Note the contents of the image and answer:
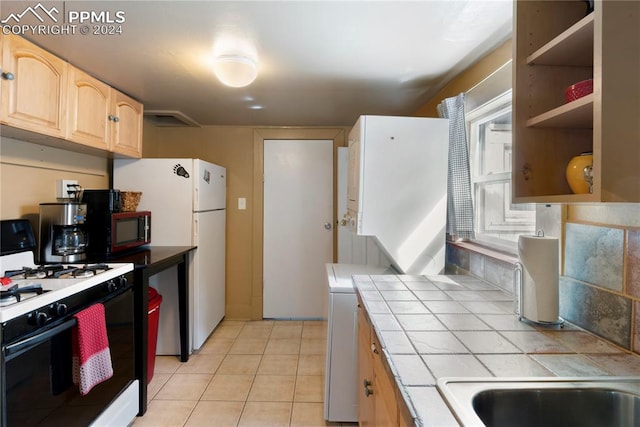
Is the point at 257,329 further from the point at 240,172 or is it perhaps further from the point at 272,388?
the point at 240,172

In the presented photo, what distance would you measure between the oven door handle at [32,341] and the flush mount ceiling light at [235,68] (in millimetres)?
1402

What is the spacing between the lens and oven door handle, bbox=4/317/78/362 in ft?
3.59

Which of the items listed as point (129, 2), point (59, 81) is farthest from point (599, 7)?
point (59, 81)

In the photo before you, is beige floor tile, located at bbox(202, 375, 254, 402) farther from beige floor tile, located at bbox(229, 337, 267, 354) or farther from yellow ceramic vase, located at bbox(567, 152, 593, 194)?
yellow ceramic vase, located at bbox(567, 152, 593, 194)

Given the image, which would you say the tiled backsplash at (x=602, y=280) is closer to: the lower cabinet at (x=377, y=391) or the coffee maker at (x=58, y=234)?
the lower cabinet at (x=377, y=391)

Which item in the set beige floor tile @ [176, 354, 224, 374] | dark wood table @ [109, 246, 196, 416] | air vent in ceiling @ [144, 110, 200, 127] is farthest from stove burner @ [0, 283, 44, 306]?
air vent in ceiling @ [144, 110, 200, 127]

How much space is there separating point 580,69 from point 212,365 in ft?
9.06

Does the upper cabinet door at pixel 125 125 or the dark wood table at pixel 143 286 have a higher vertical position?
the upper cabinet door at pixel 125 125

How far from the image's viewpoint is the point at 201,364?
2.52m

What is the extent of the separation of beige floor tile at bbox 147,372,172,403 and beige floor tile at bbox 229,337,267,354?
1.83 ft

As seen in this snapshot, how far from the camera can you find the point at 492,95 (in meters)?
1.76

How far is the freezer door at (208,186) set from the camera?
2625 millimetres

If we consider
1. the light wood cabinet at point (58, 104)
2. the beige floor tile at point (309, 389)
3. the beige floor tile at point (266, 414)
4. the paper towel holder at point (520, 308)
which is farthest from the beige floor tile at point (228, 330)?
the paper towel holder at point (520, 308)

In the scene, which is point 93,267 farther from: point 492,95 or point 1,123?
point 492,95
